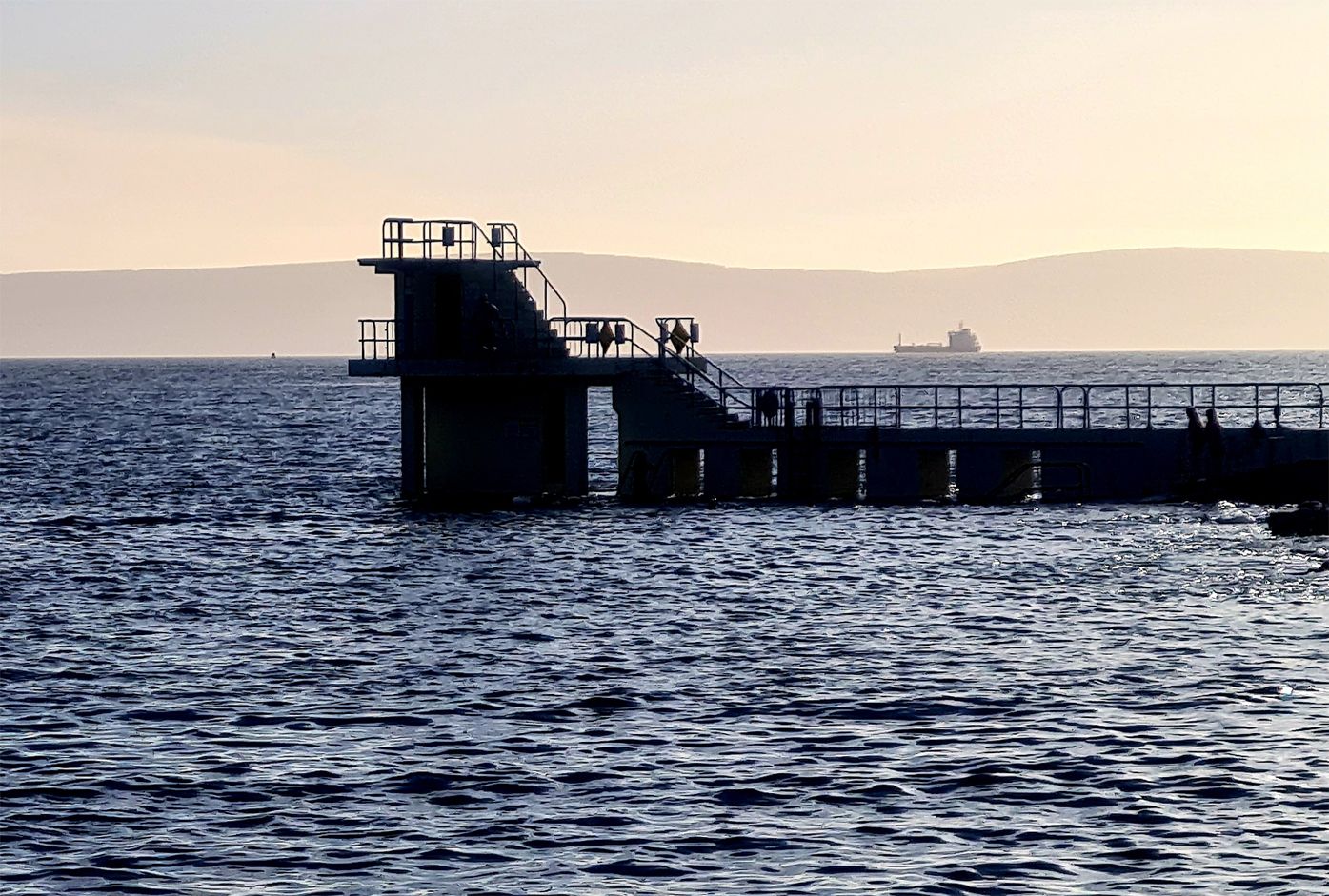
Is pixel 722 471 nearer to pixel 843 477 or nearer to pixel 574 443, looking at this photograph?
pixel 843 477

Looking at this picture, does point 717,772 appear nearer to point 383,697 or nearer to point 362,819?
point 362,819

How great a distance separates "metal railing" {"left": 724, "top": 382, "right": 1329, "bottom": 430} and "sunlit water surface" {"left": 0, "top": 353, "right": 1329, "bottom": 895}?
570cm

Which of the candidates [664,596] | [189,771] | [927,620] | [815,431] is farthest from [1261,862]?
[815,431]

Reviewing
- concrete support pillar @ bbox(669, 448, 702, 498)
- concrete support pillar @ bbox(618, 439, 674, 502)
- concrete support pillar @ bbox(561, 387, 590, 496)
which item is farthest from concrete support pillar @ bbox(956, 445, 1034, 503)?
concrete support pillar @ bbox(561, 387, 590, 496)

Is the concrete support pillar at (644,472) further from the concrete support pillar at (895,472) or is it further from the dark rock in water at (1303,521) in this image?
the dark rock in water at (1303,521)

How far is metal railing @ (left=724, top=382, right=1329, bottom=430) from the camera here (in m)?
58.8

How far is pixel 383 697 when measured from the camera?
29203 millimetres

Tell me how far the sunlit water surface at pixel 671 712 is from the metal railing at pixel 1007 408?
5.70 meters

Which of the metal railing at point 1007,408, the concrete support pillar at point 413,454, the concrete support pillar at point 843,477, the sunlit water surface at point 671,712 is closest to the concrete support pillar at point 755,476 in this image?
the metal railing at point 1007,408

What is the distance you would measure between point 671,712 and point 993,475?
3477 centimetres

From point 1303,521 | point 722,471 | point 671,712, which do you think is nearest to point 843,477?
point 722,471

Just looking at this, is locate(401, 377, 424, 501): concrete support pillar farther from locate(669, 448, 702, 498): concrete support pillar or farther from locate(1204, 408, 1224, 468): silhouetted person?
locate(1204, 408, 1224, 468): silhouetted person

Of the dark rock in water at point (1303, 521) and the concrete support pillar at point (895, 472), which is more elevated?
the concrete support pillar at point (895, 472)

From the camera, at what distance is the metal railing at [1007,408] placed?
193 ft
